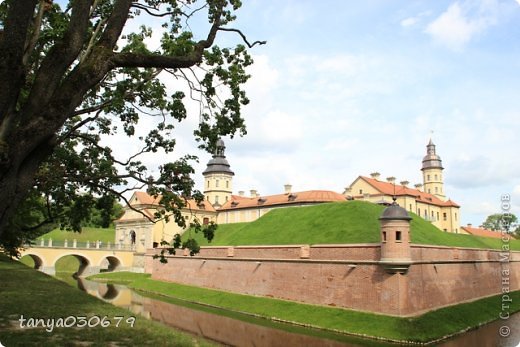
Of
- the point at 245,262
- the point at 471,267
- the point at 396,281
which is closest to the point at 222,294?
the point at 245,262

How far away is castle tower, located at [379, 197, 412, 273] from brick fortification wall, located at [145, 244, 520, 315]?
52cm

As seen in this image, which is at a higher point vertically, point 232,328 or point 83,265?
point 83,265

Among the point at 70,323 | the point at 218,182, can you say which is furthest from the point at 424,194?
the point at 70,323

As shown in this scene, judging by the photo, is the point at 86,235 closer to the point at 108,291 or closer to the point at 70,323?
the point at 108,291

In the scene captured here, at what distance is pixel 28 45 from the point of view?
5359mm

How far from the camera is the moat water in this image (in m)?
18.6

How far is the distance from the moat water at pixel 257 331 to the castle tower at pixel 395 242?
3.56m

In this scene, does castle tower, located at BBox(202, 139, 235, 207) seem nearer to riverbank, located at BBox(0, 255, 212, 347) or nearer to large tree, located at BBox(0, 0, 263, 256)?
riverbank, located at BBox(0, 255, 212, 347)

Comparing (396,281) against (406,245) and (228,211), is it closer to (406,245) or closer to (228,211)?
(406,245)

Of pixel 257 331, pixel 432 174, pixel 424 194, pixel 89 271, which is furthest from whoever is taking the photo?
pixel 432 174

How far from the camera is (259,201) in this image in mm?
61281

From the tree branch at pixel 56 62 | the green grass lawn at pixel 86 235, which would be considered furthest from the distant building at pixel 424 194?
the tree branch at pixel 56 62

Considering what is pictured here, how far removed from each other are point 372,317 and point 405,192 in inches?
1744

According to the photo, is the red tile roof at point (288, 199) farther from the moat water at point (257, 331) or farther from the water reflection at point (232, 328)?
the moat water at point (257, 331)
